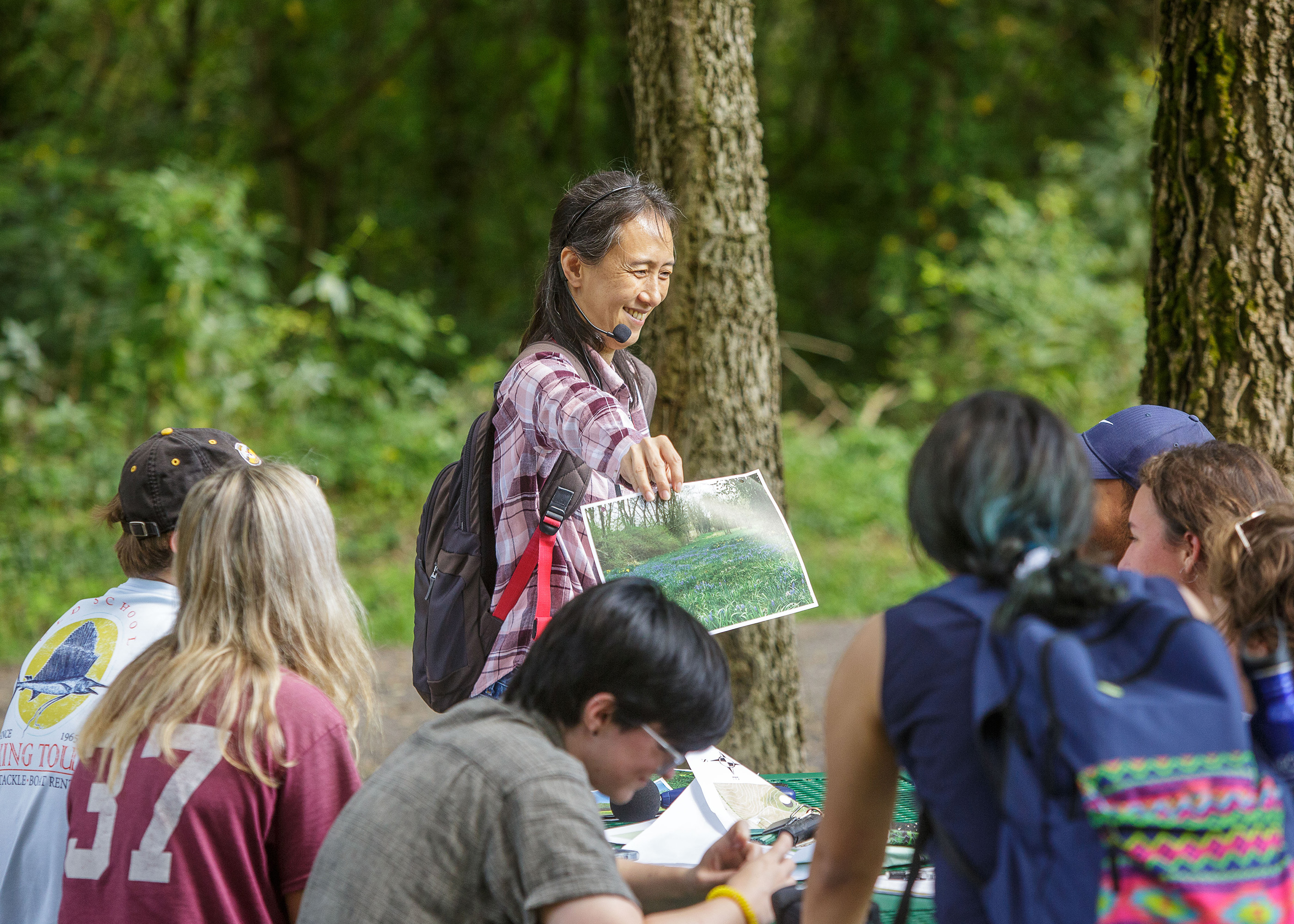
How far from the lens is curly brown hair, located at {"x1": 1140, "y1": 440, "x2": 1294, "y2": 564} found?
2.07m

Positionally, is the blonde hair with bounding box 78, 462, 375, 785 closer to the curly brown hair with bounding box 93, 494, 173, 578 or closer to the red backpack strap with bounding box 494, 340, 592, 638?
the curly brown hair with bounding box 93, 494, 173, 578

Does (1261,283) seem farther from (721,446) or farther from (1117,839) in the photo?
(1117,839)

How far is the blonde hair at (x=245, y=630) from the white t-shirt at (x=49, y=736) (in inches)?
7.5

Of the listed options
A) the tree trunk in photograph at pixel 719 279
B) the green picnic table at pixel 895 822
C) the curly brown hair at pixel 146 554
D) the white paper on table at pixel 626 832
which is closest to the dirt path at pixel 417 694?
the tree trunk in photograph at pixel 719 279

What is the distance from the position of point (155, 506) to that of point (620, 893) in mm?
1166

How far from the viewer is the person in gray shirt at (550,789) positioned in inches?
54.2

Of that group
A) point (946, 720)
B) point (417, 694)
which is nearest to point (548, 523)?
point (946, 720)

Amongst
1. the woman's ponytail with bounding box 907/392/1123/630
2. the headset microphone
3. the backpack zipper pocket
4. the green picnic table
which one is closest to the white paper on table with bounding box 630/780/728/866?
the green picnic table

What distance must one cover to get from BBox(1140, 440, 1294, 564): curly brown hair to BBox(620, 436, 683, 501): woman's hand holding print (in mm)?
937

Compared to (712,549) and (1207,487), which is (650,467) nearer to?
(712,549)

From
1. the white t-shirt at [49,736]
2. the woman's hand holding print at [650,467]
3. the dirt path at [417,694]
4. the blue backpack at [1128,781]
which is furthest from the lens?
the dirt path at [417,694]

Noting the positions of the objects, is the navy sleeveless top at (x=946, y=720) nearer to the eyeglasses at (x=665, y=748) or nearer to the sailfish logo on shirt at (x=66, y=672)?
the eyeglasses at (x=665, y=748)

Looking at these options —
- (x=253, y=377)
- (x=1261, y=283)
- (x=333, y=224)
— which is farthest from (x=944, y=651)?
(x=333, y=224)

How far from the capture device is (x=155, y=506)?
2.05m
